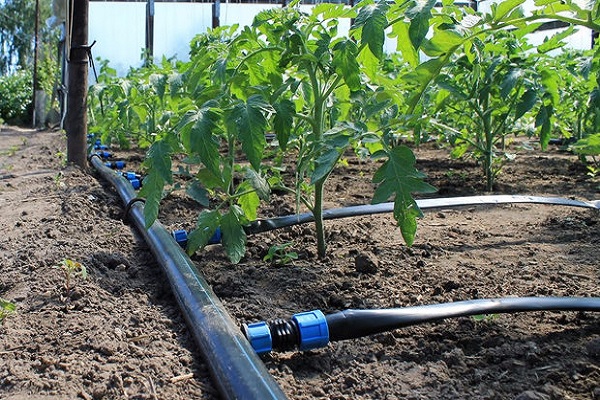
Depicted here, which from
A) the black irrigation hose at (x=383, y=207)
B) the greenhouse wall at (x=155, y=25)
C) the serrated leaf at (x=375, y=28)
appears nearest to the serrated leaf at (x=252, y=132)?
the serrated leaf at (x=375, y=28)

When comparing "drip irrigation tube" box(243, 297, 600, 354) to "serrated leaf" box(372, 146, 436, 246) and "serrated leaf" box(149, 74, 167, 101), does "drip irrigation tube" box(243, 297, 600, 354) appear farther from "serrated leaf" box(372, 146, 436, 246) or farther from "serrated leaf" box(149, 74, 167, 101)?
"serrated leaf" box(149, 74, 167, 101)

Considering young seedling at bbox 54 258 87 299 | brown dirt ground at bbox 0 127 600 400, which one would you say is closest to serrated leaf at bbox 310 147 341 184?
brown dirt ground at bbox 0 127 600 400

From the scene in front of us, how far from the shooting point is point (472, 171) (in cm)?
463

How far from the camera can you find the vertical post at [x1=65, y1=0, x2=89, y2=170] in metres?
4.27

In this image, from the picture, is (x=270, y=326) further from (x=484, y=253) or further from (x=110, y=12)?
(x=110, y=12)

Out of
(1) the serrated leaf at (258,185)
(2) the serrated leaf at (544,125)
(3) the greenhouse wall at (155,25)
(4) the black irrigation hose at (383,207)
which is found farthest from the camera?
(3) the greenhouse wall at (155,25)

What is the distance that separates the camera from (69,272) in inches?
74.0

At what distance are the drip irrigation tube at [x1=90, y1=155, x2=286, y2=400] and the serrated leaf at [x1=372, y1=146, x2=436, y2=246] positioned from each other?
1.67 feet

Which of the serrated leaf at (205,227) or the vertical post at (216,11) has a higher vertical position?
the vertical post at (216,11)

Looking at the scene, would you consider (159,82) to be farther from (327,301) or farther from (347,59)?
(327,301)

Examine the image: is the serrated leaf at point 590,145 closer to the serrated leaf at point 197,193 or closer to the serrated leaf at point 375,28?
the serrated leaf at point 375,28

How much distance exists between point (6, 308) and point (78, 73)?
3121 millimetres

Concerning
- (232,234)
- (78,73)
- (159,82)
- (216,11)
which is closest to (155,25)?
(216,11)

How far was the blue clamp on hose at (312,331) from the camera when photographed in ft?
5.07
